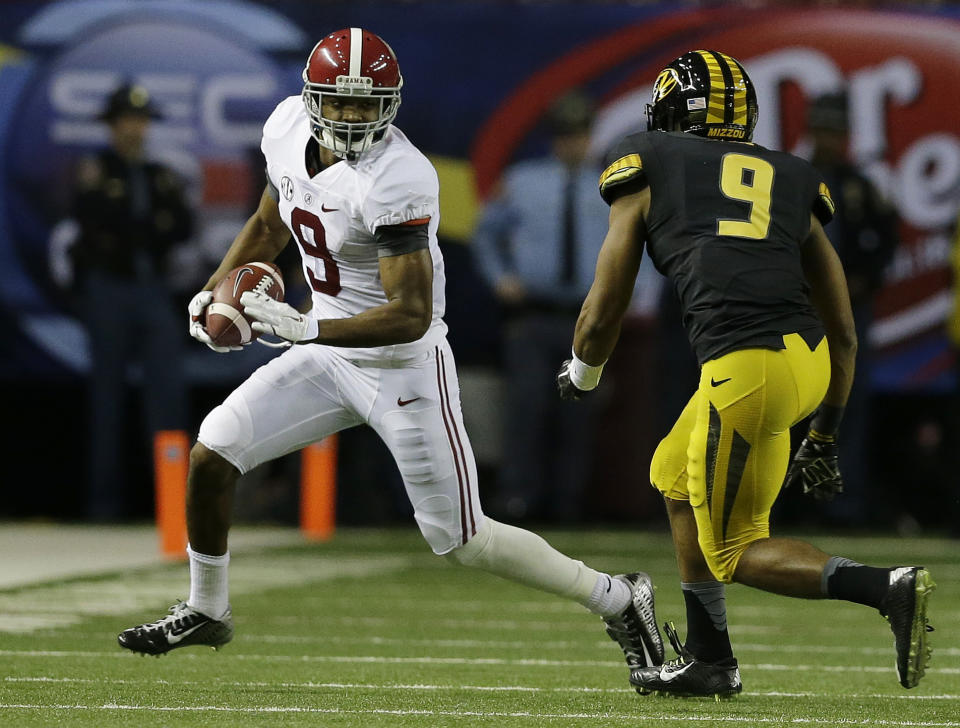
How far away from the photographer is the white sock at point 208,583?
16.3ft

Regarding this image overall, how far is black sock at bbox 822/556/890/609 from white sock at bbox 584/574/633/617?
861 millimetres

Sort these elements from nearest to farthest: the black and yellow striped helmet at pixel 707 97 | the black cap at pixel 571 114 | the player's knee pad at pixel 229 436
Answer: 1. the black and yellow striped helmet at pixel 707 97
2. the player's knee pad at pixel 229 436
3. the black cap at pixel 571 114

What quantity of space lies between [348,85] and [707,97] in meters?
0.99

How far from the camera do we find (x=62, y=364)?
1080cm

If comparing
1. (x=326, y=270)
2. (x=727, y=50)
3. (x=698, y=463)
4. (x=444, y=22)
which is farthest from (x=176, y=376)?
(x=698, y=463)

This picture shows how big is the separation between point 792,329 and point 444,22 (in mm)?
6765

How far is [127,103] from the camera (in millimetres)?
10484

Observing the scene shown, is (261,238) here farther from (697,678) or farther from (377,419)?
(697,678)

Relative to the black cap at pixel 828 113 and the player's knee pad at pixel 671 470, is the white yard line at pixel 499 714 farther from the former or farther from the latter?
the black cap at pixel 828 113

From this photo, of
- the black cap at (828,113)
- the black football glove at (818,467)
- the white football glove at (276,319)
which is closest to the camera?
the white football glove at (276,319)

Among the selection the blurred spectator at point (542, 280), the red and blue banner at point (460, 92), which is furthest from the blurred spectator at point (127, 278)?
the blurred spectator at point (542, 280)

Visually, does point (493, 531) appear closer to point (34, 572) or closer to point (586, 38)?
point (34, 572)

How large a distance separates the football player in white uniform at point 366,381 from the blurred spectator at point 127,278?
5.74 metres

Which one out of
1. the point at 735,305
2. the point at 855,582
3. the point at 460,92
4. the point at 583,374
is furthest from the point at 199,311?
the point at 460,92
